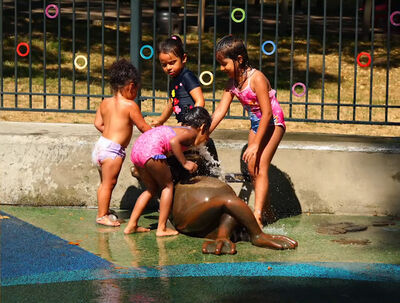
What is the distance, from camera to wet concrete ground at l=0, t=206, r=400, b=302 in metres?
4.56

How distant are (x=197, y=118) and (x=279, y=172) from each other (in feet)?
4.30

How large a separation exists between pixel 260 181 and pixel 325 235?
699 mm

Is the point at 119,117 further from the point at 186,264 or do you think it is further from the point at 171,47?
the point at 186,264

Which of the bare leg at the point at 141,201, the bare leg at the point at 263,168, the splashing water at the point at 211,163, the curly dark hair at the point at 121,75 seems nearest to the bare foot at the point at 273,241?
the bare leg at the point at 263,168

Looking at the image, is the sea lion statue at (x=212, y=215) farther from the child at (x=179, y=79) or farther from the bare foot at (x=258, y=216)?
the child at (x=179, y=79)

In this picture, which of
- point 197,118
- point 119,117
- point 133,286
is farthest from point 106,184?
point 133,286

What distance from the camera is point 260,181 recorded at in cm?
638

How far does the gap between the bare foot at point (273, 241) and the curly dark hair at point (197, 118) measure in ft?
3.22

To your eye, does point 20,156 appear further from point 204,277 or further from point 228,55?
point 204,277

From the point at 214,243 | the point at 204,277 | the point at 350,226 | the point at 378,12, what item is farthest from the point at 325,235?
the point at 378,12

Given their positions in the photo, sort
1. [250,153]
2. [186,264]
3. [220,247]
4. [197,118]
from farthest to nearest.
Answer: [250,153] → [197,118] → [220,247] → [186,264]

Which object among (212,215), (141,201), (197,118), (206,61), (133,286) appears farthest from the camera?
(206,61)

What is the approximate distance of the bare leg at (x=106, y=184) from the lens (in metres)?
6.41

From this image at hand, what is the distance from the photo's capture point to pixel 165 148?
19.6 ft
